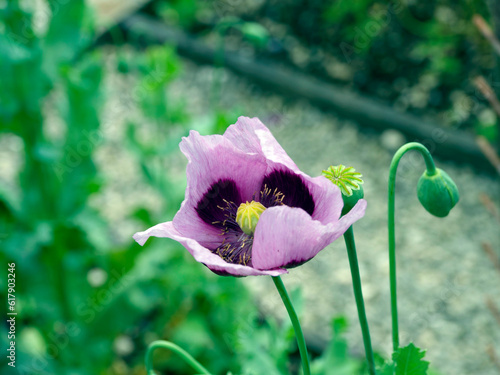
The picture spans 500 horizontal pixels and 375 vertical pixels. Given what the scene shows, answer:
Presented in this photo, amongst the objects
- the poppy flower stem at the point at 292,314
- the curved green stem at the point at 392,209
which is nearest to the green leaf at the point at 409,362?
the curved green stem at the point at 392,209

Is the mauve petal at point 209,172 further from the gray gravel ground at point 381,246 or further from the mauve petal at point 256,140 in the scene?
the gray gravel ground at point 381,246

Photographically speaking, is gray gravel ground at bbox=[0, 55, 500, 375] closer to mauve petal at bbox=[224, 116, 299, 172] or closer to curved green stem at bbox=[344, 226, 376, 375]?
curved green stem at bbox=[344, 226, 376, 375]

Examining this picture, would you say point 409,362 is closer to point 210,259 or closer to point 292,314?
point 292,314

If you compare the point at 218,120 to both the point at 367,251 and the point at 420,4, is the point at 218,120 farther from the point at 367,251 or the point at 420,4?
the point at 420,4

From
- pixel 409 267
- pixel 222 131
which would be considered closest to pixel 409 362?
pixel 222 131

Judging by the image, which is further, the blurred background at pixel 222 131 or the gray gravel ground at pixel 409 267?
the gray gravel ground at pixel 409 267

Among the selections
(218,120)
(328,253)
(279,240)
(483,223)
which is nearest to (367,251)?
(328,253)
